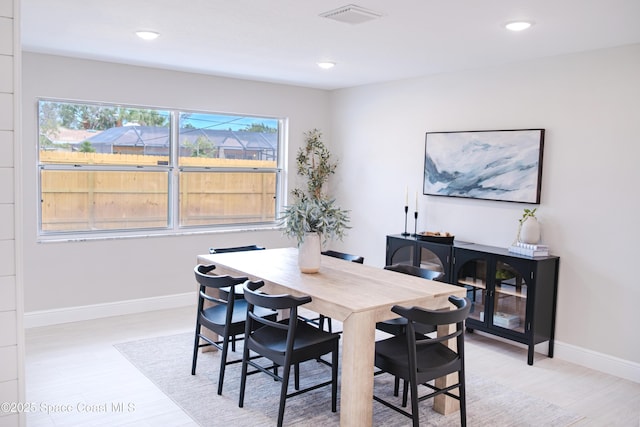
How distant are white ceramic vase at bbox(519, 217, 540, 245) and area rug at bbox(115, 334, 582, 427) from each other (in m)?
1.19

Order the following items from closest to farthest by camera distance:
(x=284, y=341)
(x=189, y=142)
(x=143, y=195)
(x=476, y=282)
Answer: (x=284, y=341) < (x=476, y=282) < (x=143, y=195) < (x=189, y=142)

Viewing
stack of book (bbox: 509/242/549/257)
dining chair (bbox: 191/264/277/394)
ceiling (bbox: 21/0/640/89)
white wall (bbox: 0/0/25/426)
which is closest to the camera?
white wall (bbox: 0/0/25/426)

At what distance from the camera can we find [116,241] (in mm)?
5219

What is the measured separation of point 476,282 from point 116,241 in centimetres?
338

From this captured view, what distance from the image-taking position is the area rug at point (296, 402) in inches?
126

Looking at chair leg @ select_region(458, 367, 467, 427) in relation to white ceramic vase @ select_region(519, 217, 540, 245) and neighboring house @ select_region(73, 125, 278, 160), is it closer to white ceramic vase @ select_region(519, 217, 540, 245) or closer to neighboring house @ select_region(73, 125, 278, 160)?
white ceramic vase @ select_region(519, 217, 540, 245)

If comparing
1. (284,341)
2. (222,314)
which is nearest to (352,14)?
(284,341)

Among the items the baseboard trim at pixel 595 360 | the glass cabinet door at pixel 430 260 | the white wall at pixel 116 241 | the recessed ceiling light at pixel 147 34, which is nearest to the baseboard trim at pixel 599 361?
the baseboard trim at pixel 595 360

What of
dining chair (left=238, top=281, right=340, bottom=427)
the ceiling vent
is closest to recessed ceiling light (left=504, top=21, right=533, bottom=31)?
the ceiling vent

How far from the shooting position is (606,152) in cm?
404

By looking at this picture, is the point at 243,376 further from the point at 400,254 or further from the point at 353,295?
the point at 400,254

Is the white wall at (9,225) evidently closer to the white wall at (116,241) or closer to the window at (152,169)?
the white wall at (116,241)

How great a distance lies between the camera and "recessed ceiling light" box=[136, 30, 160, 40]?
383 cm

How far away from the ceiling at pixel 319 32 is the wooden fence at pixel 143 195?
107 cm
